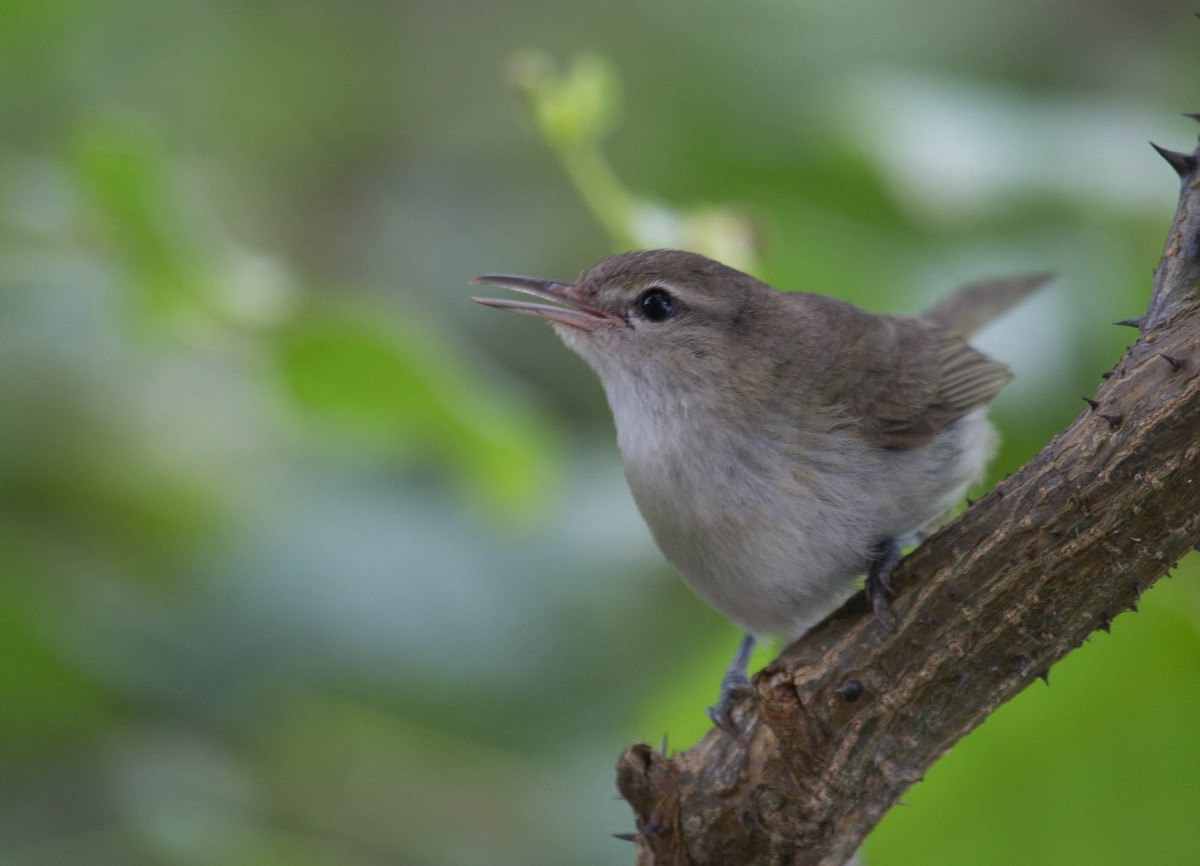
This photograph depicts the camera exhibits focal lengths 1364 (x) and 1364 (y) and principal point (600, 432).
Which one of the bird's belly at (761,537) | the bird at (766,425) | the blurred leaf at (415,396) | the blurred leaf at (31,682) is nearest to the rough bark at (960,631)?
the bird at (766,425)

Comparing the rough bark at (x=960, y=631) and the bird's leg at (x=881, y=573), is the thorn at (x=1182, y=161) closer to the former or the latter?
the rough bark at (x=960, y=631)

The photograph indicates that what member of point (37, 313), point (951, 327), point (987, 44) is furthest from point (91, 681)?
point (987, 44)

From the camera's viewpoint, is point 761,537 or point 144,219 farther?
point 144,219

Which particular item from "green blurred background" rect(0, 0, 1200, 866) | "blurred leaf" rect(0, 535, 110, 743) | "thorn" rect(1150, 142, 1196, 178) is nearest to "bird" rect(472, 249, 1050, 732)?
"green blurred background" rect(0, 0, 1200, 866)

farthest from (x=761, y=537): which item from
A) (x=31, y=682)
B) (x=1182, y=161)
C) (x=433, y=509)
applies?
(x=31, y=682)

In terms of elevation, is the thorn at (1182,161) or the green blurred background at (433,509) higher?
the green blurred background at (433,509)

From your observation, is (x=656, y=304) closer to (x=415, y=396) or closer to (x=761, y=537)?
(x=415, y=396)

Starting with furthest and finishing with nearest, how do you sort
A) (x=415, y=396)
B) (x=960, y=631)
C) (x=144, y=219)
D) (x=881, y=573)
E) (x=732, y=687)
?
(x=415, y=396), (x=144, y=219), (x=732, y=687), (x=881, y=573), (x=960, y=631)
